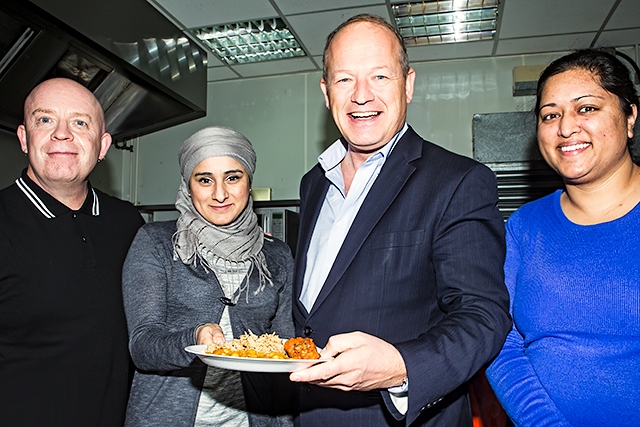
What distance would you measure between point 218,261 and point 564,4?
3102 mm

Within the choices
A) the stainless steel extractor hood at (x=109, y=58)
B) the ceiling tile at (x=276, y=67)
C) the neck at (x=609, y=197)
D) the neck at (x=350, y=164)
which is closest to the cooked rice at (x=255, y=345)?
the neck at (x=350, y=164)

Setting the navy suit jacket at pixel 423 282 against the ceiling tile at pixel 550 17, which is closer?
the navy suit jacket at pixel 423 282

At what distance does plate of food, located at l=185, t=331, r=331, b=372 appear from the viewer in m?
0.99

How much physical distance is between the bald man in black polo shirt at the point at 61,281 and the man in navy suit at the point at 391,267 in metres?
0.70

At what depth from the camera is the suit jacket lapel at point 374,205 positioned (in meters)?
1.23

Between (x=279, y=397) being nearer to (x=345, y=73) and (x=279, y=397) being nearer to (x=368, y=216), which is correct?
(x=368, y=216)

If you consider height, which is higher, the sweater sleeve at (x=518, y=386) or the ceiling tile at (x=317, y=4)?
the ceiling tile at (x=317, y=4)

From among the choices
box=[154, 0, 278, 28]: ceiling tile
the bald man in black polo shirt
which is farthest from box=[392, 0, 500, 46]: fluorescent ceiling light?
the bald man in black polo shirt

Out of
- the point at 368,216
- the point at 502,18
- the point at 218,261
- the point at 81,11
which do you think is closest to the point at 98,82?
the point at 81,11

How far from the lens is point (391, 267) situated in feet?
3.92

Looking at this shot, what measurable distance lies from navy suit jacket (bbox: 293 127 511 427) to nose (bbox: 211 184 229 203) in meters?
0.54

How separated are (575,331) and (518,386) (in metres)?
0.20

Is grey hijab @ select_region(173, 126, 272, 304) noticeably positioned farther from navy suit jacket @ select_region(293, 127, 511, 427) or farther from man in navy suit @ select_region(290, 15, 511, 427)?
navy suit jacket @ select_region(293, 127, 511, 427)

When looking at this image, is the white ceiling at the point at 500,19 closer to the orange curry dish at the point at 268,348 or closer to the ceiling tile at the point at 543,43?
the ceiling tile at the point at 543,43
